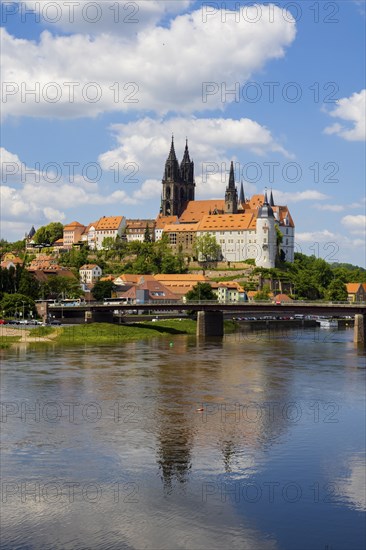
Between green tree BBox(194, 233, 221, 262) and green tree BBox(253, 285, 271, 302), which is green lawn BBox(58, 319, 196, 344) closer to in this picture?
green tree BBox(253, 285, 271, 302)

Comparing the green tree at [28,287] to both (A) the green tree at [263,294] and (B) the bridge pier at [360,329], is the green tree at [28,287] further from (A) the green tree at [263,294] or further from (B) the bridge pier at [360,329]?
(A) the green tree at [263,294]

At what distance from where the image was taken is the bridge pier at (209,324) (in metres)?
102

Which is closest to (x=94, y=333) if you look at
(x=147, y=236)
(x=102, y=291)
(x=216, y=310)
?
(x=216, y=310)

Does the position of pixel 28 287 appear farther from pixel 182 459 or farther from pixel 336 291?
pixel 182 459

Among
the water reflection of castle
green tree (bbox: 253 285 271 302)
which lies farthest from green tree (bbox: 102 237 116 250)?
the water reflection of castle

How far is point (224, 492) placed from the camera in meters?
27.4

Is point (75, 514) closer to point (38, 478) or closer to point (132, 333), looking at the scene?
point (38, 478)

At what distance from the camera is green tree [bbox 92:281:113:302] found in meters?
142

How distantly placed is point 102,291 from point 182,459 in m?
112

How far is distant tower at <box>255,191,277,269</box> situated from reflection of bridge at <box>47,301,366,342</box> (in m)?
72.4

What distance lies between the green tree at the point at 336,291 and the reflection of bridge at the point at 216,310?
63037mm

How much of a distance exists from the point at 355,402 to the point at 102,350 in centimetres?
3795

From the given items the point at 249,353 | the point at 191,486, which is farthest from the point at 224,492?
the point at 249,353

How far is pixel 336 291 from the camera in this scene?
165375 mm
